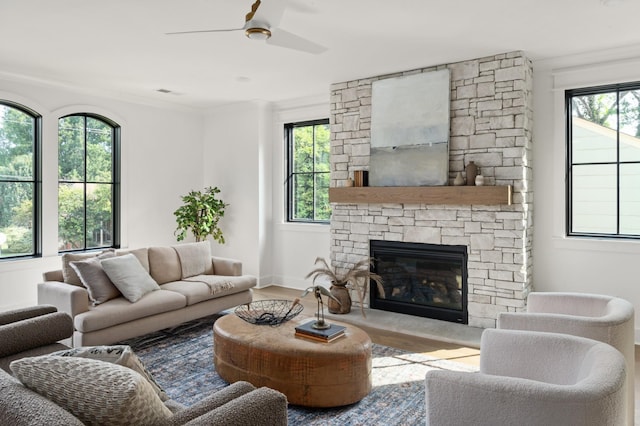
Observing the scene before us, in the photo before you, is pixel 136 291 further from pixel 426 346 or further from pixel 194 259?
pixel 426 346

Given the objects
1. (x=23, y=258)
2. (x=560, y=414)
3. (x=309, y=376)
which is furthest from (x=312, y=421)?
(x=23, y=258)

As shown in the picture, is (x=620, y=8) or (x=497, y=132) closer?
(x=620, y=8)

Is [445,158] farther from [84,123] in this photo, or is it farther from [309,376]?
[84,123]

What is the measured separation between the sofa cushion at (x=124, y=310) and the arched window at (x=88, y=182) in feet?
7.24

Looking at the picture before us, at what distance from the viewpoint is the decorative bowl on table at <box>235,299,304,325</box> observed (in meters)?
3.31

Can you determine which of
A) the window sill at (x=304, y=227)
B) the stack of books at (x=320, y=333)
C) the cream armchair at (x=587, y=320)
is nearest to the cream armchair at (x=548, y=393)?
the cream armchair at (x=587, y=320)

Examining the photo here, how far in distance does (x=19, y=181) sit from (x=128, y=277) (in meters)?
2.24

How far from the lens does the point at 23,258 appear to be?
16.5ft

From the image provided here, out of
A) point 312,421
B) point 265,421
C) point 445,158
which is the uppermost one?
point 445,158

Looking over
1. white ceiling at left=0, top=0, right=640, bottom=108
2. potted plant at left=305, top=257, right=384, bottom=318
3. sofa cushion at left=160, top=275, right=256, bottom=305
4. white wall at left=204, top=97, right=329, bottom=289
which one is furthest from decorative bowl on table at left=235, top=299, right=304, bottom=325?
white wall at left=204, top=97, right=329, bottom=289

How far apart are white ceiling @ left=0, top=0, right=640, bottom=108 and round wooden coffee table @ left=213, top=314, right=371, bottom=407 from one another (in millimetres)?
2378

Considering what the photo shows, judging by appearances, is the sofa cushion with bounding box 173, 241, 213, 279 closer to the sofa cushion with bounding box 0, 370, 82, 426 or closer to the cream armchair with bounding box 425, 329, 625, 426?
the sofa cushion with bounding box 0, 370, 82, 426

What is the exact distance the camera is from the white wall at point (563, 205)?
4.07 metres

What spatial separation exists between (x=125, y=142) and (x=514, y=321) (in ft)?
17.9
